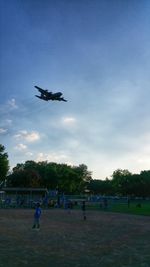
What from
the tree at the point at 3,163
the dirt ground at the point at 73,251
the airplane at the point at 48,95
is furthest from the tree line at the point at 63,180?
the dirt ground at the point at 73,251

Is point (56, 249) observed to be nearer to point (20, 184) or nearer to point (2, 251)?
point (2, 251)

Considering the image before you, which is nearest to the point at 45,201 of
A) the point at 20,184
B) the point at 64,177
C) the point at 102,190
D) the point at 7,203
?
the point at 7,203

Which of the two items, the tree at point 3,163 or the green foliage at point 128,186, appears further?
the green foliage at point 128,186

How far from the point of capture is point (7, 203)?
221 feet

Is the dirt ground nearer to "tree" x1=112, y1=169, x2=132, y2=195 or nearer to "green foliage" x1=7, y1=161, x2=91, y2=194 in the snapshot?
"green foliage" x1=7, y1=161, x2=91, y2=194

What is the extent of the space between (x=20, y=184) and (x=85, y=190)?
177 ft

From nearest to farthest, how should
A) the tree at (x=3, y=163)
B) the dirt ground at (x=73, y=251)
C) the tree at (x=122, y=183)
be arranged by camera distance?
the dirt ground at (x=73, y=251), the tree at (x=3, y=163), the tree at (x=122, y=183)

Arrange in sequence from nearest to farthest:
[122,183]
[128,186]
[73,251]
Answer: [73,251] < [128,186] < [122,183]

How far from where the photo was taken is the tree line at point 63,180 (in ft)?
365

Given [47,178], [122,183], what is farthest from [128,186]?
[47,178]

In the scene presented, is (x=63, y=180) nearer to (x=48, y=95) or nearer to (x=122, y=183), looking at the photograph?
(x=122, y=183)

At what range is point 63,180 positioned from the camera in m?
122

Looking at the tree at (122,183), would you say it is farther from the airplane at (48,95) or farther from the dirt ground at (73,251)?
the dirt ground at (73,251)

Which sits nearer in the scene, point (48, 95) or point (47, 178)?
point (48, 95)
